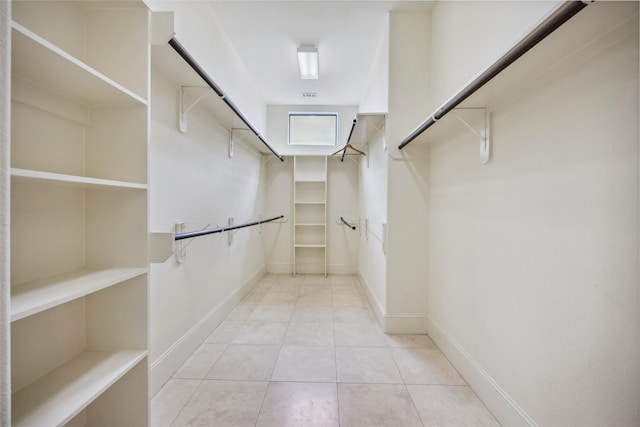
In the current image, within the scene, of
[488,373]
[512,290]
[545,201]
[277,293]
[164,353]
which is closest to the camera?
[545,201]

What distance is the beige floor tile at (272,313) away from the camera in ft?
8.44

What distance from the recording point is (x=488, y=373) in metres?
1.44

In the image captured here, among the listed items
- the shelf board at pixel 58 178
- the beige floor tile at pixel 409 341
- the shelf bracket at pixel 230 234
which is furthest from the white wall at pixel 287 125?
the shelf board at pixel 58 178

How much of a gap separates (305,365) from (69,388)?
52.1 inches

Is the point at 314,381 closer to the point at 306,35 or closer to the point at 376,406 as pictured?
the point at 376,406

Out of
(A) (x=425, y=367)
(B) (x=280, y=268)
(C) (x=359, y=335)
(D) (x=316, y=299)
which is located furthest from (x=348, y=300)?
(B) (x=280, y=268)

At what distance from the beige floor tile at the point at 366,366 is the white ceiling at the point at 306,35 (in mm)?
2993

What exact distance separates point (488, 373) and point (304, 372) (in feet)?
3.79

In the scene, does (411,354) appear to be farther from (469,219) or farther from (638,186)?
(638,186)

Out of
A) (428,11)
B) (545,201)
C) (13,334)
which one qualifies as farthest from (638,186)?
(428,11)

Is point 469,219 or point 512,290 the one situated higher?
point 469,219

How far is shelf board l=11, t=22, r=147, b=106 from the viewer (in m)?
0.69

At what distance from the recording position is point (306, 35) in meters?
2.57

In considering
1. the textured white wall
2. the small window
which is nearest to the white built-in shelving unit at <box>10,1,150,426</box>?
the textured white wall
